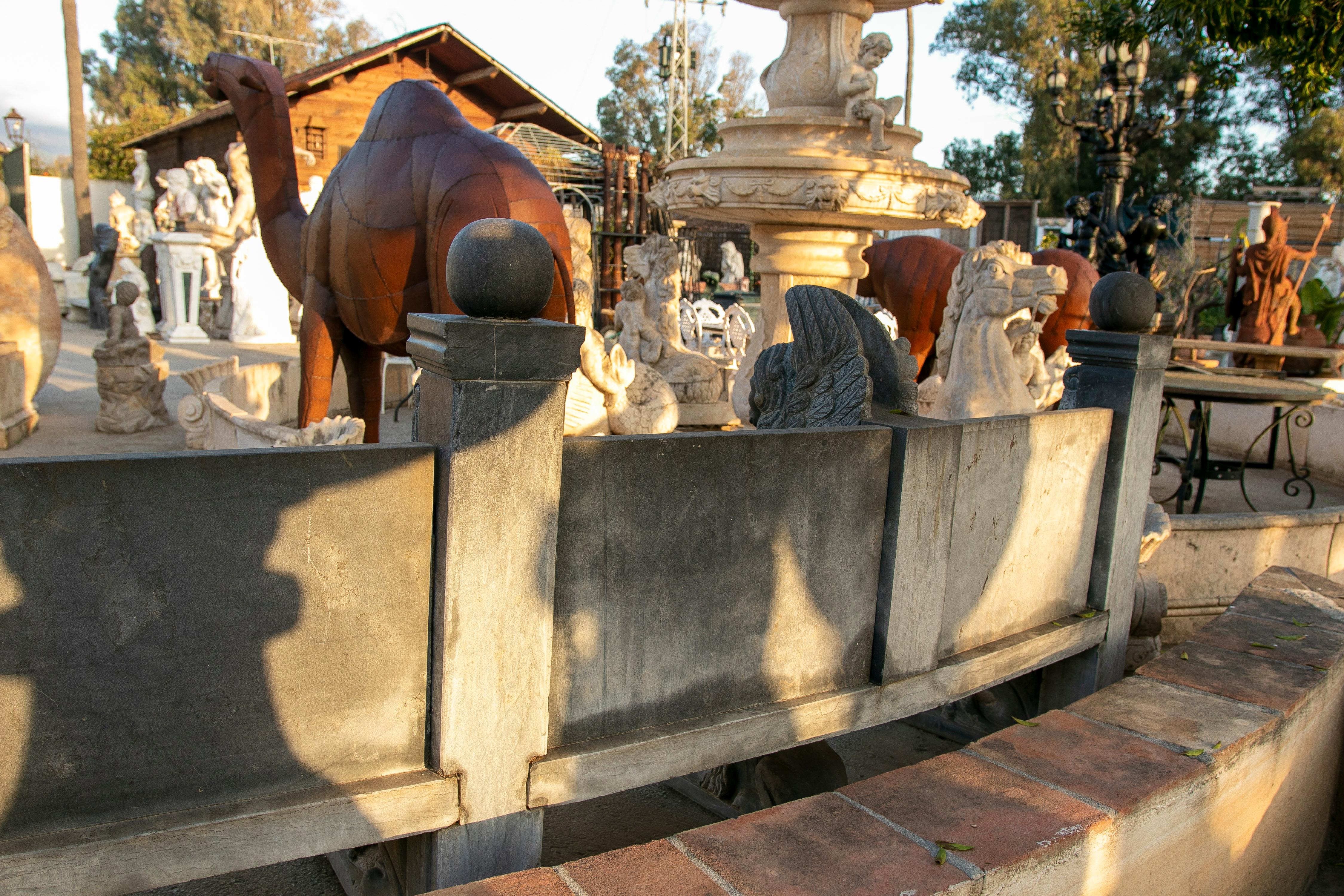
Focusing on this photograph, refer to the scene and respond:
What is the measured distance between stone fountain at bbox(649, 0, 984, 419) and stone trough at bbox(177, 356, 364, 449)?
250 centimetres

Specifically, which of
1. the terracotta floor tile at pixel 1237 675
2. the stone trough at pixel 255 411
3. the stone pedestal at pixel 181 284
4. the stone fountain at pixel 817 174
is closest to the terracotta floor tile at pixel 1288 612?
the terracotta floor tile at pixel 1237 675

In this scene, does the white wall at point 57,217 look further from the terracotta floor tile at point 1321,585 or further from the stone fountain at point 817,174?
the terracotta floor tile at point 1321,585

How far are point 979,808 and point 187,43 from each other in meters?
43.4

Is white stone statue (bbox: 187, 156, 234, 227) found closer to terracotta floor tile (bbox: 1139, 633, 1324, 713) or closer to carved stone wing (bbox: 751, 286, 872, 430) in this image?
carved stone wing (bbox: 751, 286, 872, 430)

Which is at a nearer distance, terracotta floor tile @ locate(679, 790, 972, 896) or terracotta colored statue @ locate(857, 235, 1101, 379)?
terracotta floor tile @ locate(679, 790, 972, 896)

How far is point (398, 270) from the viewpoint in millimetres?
4363

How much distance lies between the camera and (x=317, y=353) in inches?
195

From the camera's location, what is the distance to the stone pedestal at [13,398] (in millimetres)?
7598

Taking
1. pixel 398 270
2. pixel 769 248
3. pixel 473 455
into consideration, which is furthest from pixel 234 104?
pixel 473 455

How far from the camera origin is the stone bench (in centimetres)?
198

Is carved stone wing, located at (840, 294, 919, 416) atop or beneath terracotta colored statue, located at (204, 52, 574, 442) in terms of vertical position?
beneath

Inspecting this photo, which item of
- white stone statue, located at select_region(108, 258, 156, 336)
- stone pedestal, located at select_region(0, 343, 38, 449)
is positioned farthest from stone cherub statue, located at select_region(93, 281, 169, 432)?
white stone statue, located at select_region(108, 258, 156, 336)

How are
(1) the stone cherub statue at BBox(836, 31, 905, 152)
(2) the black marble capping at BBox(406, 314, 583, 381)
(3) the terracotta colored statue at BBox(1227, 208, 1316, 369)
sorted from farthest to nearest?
(3) the terracotta colored statue at BBox(1227, 208, 1316, 369), (1) the stone cherub statue at BBox(836, 31, 905, 152), (2) the black marble capping at BBox(406, 314, 583, 381)

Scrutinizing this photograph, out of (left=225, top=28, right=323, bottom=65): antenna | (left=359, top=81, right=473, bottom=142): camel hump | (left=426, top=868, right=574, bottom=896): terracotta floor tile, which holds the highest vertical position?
(left=225, top=28, right=323, bottom=65): antenna
